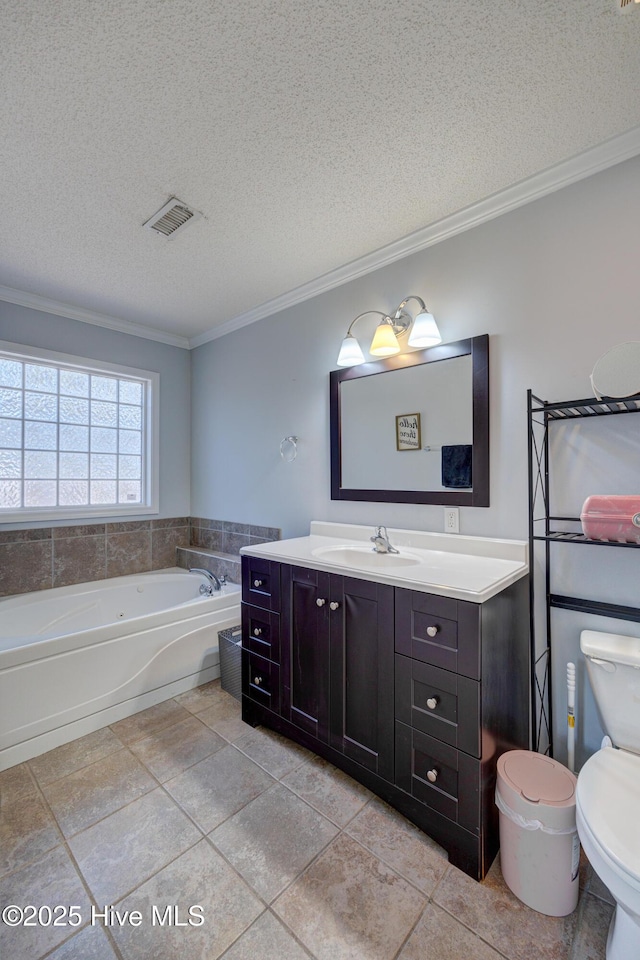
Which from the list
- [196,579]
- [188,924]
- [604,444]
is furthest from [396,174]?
[196,579]

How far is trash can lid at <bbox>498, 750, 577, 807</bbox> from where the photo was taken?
1205mm

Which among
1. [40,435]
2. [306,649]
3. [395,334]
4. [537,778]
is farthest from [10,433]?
[537,778]

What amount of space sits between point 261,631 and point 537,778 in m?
1.22

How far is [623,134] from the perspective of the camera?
1.46 m

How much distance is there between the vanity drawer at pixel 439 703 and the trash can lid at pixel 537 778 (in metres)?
0.15

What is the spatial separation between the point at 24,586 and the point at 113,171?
2531 mm

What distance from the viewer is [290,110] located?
4.47 feet

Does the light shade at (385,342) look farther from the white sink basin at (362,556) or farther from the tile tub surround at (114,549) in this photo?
the tile tub surround at (114,549)

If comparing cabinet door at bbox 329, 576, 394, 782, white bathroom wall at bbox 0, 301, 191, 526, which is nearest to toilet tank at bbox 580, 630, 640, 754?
cabinet door at bbox 329, 576, 394, 782

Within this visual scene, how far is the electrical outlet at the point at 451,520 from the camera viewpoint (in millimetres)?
1930

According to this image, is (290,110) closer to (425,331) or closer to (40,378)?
(425,331)

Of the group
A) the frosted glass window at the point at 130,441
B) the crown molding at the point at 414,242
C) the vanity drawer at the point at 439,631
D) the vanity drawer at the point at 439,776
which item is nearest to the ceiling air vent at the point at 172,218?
the crown molding at the point at 414,242

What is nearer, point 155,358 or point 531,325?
point 531,325

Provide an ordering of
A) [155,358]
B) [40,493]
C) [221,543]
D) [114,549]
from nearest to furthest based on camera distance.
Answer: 1. [40,493]
2. [114,549]
3. [221,543]
4. [155,358]
